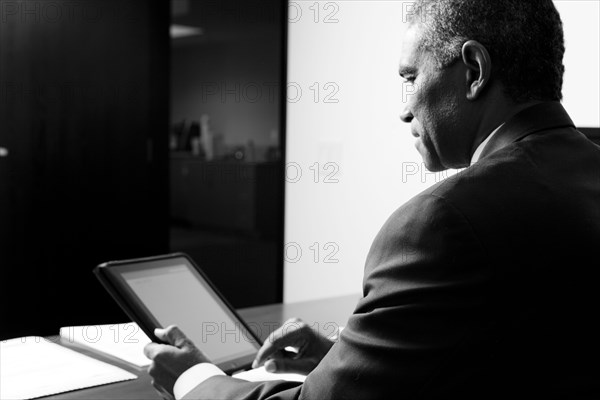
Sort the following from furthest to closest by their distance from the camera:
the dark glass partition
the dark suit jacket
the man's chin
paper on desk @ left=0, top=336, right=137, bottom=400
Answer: the dark glass partition → paper on desk @ left=0, top=336, right=137, bottom=400 → the man's chin → the dark suit jacket

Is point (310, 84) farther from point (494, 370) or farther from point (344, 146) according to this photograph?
Answer: point (494, 370)

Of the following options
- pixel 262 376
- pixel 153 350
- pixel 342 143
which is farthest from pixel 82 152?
pixel 153 350

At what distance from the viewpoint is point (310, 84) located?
301 cm

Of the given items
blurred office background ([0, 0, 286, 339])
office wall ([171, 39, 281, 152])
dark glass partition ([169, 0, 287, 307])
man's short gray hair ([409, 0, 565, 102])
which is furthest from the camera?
office wall ([171, 39, 281, 152])

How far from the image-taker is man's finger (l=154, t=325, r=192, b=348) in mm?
1180

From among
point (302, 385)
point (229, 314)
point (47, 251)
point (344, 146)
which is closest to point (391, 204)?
point (344, 146)

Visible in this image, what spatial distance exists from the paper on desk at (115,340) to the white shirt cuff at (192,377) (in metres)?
0.34

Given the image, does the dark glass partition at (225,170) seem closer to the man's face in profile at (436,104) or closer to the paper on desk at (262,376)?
the paper on desk at (262,376)

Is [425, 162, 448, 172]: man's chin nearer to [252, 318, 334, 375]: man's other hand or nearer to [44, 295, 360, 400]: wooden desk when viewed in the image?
[252, 318, 334, 375]: man's other hand

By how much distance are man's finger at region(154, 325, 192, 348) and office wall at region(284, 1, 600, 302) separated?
A: 156cm

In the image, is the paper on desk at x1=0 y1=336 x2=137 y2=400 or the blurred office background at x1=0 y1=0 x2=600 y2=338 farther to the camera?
the blurred office background at x1=0 y1=0 x2=600 y2=338

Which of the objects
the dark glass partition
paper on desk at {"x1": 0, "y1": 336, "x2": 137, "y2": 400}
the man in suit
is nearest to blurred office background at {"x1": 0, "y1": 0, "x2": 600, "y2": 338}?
the dark glass partition

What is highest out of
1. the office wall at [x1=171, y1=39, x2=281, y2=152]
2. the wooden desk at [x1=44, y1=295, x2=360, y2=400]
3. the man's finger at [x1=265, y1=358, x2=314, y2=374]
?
the office wall at [x1=171, y1=39, x2=281, y2=152]

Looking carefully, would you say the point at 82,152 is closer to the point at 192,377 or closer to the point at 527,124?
the point at 192,377
